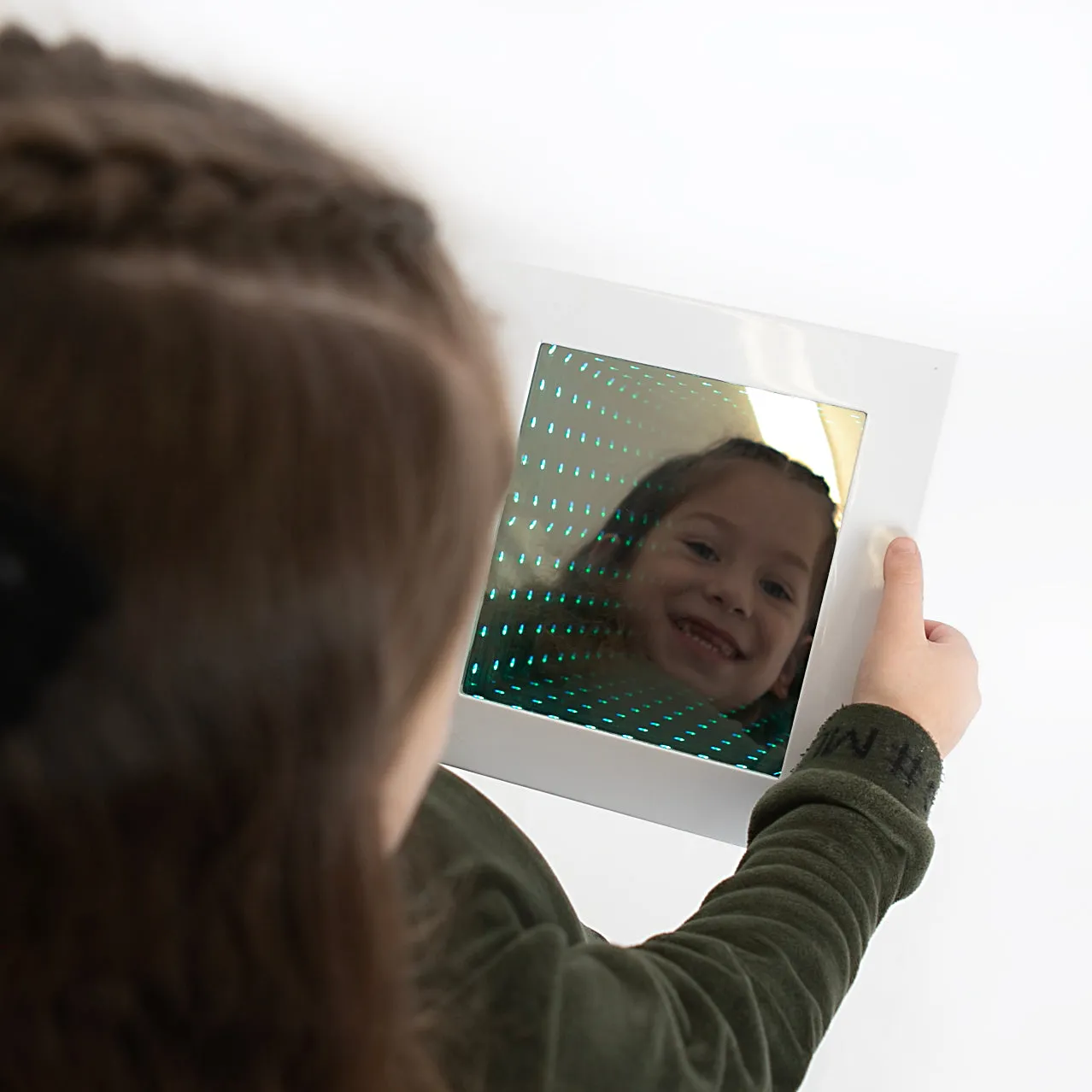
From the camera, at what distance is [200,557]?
0.25 m

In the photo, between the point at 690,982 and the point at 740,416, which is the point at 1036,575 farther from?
the point at 690,982

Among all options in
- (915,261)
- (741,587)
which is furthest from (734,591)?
(915,261)

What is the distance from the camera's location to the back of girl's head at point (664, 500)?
656mm

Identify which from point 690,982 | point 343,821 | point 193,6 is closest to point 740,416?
point 690,982

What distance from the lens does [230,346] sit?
0.83ft

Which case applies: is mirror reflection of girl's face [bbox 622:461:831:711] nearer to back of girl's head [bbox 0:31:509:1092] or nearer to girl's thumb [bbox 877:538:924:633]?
girl's thumb [bbox 877:538:924:633]

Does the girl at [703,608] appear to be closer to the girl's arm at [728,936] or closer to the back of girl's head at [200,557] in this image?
the girl's arm at [728,936]

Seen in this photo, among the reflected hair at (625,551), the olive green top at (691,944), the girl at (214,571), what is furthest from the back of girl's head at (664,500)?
the girl at (214,571)

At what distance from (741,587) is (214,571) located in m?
0.44

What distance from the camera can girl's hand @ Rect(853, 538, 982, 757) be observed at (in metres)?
0.62

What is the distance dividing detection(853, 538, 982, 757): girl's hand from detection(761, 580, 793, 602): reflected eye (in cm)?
5

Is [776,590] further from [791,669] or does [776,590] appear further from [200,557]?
[200,557]

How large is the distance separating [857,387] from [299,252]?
0.44 metres

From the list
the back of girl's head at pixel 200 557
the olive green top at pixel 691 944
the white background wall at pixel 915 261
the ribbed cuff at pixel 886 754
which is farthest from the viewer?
the white background wall at pixel 915 261
